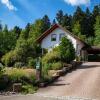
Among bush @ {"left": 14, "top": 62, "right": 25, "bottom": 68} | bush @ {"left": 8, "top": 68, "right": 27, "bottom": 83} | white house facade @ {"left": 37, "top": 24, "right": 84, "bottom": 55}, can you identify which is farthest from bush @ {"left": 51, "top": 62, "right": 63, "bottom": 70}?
white house facade @ {"left": 37, "top": 24, "right": 84, "bottom": 55}

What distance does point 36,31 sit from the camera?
8938 centimetres

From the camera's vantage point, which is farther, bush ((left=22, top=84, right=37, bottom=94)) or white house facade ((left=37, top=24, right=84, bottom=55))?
white house facade ((left=37, top=24, right=84, bottom=55))

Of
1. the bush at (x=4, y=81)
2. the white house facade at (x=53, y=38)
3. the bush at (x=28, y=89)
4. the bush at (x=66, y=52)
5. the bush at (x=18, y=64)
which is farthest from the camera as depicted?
the white house facade at (x=53, y=38)

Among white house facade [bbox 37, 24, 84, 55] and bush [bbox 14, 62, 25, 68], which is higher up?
white house facade [bbox 37, 24, 84, 55]

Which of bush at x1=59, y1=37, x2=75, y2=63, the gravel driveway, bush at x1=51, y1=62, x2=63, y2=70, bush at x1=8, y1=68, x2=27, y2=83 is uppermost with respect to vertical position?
bush at x1=59, y1=37, x2=75, y2=63

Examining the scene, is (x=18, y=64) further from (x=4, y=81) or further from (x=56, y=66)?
(x=4, y=81)

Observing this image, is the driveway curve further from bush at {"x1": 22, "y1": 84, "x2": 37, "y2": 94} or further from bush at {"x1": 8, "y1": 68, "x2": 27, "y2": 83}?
bush at {"x1": 8, "y1": 68, "x2": 27, "y2": 83}

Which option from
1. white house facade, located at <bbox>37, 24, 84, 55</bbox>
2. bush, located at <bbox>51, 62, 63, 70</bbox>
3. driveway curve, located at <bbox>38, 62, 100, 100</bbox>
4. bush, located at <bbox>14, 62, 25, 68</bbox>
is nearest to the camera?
driveway curve, located at <bbox>38, 62, 100, 100</bbox>

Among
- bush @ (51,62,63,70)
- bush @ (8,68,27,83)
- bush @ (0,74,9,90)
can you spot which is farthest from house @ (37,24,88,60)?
bush @ (0,74,9,90)

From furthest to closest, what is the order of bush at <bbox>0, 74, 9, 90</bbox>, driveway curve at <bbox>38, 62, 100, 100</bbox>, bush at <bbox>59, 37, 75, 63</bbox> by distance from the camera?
1. bush at <bbox>59, 37, 75, 63</bbox>
2. bush at <bbox>0, 74, 9, 90</bbox>
3. driveway curve at <bbox>38, 62, 100, 100</bbox>

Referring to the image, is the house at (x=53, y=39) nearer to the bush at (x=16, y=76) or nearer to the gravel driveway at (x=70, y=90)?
the gravel driveway at (x=70, y=90)

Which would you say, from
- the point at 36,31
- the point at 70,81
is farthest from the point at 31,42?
the point at 36,31

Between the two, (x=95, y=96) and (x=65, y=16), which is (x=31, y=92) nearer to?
(x=95, y=96)

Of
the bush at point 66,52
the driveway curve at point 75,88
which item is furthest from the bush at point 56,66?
the driveway curve at point 75,88
